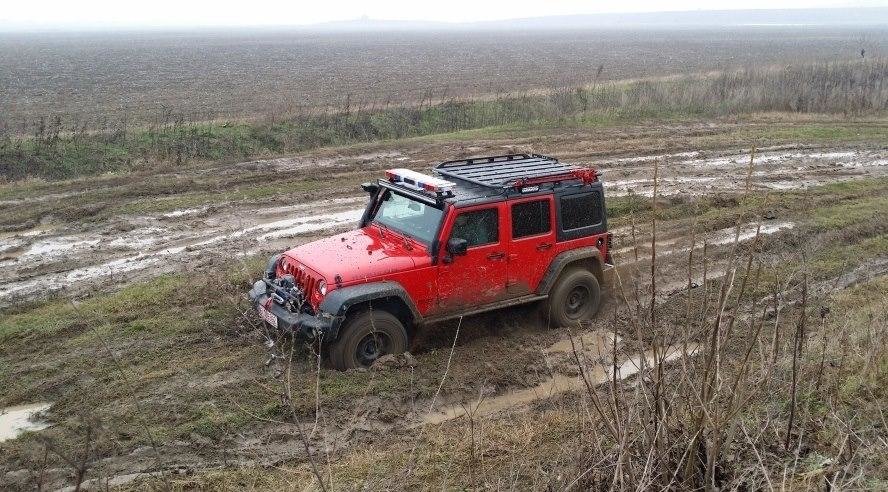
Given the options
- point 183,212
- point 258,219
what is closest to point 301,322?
point 258,219

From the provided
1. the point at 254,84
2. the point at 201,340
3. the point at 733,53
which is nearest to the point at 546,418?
the point at 201,340

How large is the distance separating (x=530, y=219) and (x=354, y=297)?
2349mm

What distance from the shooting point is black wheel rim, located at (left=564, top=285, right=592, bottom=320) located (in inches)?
383

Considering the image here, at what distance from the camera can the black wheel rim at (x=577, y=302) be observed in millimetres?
9717

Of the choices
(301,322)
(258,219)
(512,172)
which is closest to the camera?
(301,322)

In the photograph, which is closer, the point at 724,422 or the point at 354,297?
the point at 724,422

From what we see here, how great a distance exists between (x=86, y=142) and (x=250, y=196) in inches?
262

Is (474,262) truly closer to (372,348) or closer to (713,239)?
(372,348)

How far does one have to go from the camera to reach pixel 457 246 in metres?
8.30

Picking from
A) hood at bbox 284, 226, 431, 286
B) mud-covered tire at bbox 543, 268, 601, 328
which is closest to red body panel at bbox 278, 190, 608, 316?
hood at bbox 284, 226, 431, 286

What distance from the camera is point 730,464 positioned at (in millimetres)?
4672

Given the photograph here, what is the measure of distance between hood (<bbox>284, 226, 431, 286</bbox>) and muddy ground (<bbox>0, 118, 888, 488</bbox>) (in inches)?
37.3

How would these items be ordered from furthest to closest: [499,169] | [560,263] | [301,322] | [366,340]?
[499,169] < [560,263] < [366,340] < [301,322]

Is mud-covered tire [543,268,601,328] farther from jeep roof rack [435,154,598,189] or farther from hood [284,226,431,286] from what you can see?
hood [284,226,431,286]
